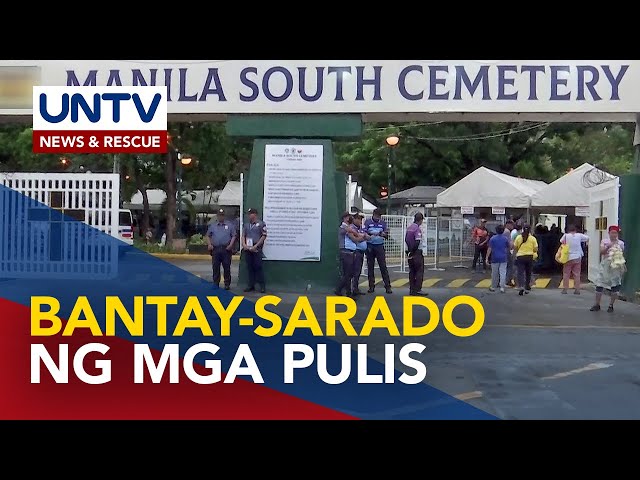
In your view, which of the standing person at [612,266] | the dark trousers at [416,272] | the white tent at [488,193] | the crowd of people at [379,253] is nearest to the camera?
the standing person at [612,266]

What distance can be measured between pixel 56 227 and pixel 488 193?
13832 mm

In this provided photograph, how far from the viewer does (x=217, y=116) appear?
15508mm

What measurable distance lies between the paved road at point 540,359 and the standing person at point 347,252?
19.1 inches

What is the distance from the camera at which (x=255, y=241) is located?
1541cm

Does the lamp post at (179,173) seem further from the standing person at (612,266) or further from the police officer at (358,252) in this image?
the standing person at (612,266)

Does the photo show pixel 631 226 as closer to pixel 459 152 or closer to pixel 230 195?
pixel 459 152

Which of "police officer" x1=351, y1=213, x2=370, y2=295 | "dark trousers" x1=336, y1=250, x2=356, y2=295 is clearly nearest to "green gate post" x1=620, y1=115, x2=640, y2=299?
"police officer" x1=351, y1=213, x2=370, y2=295

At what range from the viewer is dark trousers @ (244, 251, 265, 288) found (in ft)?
50.6

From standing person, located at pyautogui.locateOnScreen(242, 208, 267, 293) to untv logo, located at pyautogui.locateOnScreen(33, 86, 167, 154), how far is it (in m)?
2.10

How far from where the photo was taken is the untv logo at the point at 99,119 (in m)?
14.0

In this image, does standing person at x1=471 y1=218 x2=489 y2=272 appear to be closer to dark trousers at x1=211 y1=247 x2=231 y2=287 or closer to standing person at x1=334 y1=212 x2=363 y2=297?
standing person at x1=334 y1=212 x2=363 y2=297

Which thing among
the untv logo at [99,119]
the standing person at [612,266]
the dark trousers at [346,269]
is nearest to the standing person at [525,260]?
the standing person at [612,266]

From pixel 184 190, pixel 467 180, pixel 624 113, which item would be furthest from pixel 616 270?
pixel 184 190

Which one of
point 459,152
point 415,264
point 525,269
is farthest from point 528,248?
point 459,152
